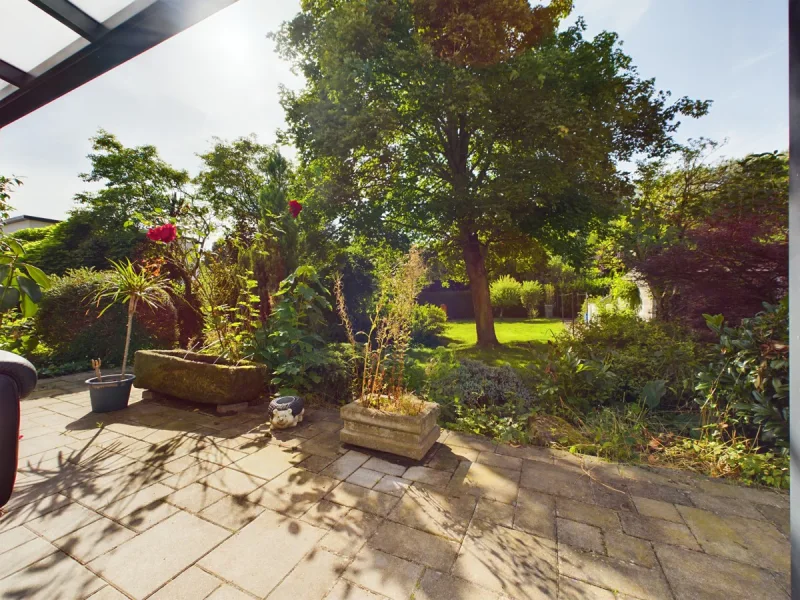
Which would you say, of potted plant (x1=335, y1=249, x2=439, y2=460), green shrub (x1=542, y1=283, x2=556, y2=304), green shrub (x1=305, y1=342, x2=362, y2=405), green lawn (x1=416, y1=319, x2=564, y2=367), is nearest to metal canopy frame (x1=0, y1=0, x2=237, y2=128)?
potted plant (x1=335, y1=249, x2=439, y2=460)

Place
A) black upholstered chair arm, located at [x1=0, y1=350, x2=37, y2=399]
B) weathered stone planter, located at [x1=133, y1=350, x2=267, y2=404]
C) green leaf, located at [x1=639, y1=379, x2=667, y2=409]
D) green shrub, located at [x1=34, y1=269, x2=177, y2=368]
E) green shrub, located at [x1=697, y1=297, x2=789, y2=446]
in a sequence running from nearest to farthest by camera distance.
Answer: black upholstered chair arm, located at [x1=0, y1=350, x2=37, y2=399] → green shrub, located at [x1=697, y1=297, x2=789, y2=446] → green leaf, located at [x1=639, y1=379, x2=667, y2=409] → weathered stone planter, located at [x1=133, y1=350, x2=267, y2=404] → green shrub, located at [x1=34, y1=269, x2=177, y2=368]

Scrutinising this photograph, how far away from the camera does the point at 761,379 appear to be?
261 cm

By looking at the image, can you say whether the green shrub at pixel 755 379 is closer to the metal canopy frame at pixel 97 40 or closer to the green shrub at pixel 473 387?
the green shrub at pixel 473 387

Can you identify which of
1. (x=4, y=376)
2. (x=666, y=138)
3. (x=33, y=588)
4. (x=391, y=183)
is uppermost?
(x=666, y=138)

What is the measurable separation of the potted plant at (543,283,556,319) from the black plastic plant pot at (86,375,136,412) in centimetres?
1534

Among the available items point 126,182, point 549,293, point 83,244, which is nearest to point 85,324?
point 83,244

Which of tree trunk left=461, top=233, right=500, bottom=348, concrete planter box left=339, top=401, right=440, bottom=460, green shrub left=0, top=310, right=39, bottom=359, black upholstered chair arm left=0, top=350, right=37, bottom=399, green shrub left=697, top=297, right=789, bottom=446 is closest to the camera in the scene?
black upholstered chair arm left=0, top=350, right=37, bottom=399

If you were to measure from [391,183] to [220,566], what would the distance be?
7.44 metres

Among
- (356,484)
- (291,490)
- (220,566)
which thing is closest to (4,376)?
(220,566)

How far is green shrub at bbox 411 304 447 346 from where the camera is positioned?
8.46m

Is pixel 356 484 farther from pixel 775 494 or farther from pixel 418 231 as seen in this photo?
pixel 418 231

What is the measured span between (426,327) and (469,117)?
16.2ft

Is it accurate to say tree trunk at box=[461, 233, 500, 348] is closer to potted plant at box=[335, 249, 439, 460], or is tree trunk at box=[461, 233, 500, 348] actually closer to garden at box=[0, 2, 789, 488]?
garden at box=[0, 2, 789, 488]

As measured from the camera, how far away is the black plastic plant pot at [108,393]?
3.78m
